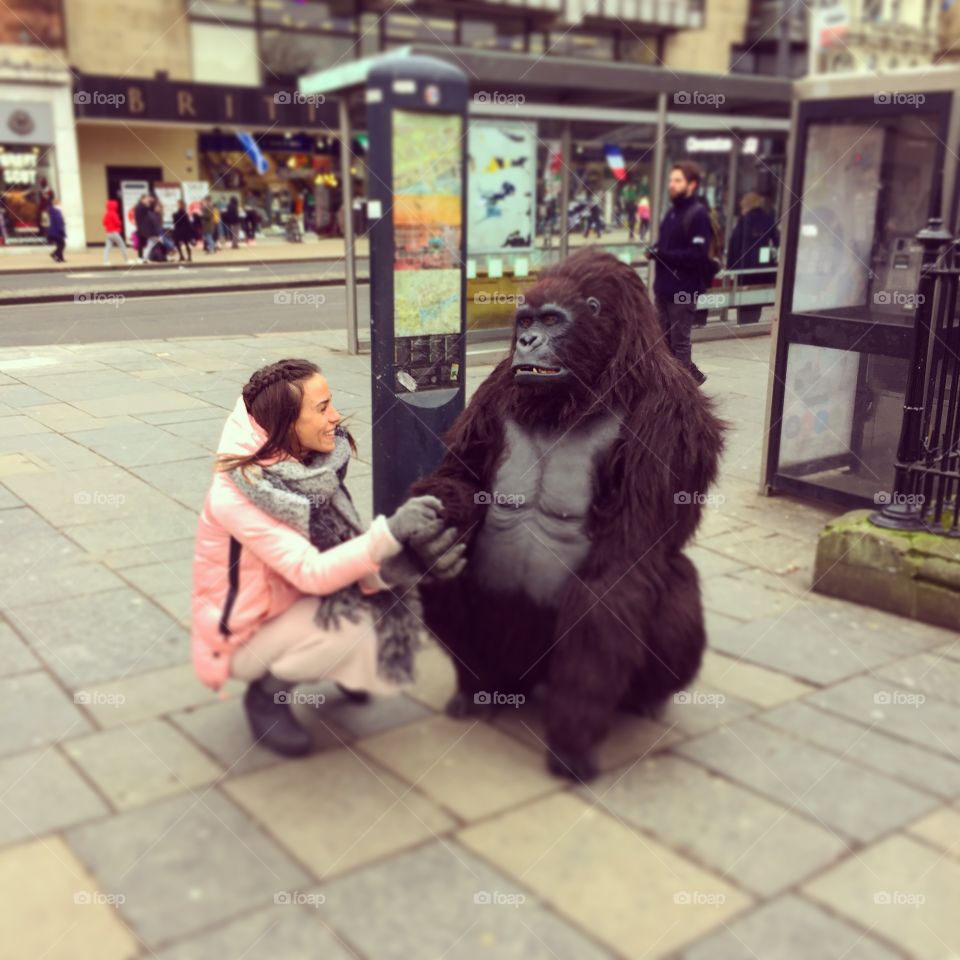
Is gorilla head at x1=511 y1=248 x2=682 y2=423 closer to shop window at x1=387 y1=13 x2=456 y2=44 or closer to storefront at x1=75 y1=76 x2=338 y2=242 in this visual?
storefront at x1=75 y1=76 x2=338 y2=242

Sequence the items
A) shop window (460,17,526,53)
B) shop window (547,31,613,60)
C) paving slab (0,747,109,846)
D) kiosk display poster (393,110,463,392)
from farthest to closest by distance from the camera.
A: shop window (547,31,613,60) < shop window (460,17,526,53) < kiosk display poster (393,110,463,392) < paving slab (0,747,109,846)

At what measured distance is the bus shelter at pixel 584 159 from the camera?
Answer: 968cm

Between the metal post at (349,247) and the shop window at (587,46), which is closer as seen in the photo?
the metal post at (349,247)

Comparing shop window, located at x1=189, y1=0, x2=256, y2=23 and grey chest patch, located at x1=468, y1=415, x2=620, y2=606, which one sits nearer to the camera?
grey chest patch, located at x1=468, y1=415, x2=620, y2=606

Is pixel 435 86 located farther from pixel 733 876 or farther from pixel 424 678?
pixel 733 876

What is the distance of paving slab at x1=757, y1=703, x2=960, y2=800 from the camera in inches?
116
